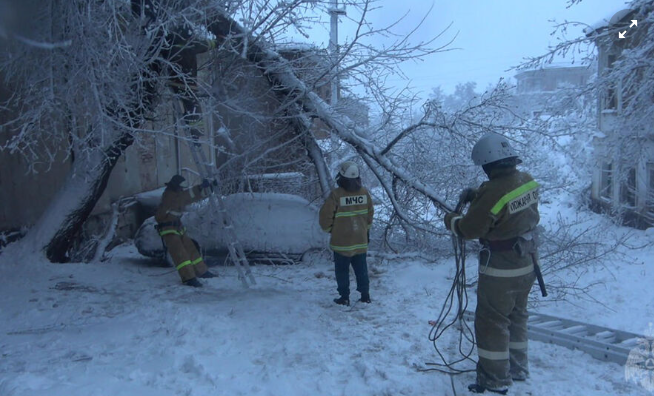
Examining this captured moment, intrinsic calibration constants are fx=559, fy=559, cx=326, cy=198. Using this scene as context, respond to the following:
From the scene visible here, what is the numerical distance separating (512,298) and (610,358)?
1.23 meters

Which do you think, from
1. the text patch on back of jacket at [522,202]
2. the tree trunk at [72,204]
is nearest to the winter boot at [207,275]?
the tree trunk at [72,204]

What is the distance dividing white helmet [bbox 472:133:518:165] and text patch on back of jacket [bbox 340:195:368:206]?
6.89 ft

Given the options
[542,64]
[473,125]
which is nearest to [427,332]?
[473,125]

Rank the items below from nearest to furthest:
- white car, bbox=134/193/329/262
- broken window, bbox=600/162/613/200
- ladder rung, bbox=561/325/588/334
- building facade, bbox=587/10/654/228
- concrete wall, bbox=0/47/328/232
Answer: ladder rung, bbox=561/325/588/334, concrete wall, bbox=0/47/328/232, white car, bbox=134/193/329/262, building facade, bbox=587/10/654/228, broken window, bbox=600/162/613/200

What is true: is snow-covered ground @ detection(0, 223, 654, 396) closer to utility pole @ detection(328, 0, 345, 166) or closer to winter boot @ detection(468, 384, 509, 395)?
winter boot @ detection(468, 384, 509, 395)

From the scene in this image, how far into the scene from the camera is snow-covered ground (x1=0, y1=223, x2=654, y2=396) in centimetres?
390

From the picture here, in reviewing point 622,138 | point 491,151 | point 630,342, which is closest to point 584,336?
point 630,342

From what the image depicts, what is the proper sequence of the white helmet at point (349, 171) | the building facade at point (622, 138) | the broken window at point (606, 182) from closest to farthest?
the white helmet at point (349, 171)
the building facade at point (622, 138)
the broken window at point (606, 182)

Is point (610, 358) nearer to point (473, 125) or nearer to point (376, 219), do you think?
point (473, 125)

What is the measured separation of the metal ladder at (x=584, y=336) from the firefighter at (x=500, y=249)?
1059 mm

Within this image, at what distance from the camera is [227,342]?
4.78m

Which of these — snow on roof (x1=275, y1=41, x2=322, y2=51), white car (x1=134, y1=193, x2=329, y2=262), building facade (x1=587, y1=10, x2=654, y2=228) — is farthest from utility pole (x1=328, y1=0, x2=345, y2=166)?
building facade (x1=587, y1=10, x2=654, y2=228)

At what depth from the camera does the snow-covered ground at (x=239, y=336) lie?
3.90 m

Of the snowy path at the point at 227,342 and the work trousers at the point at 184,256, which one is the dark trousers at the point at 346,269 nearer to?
the snowy path at the point at 227,342
